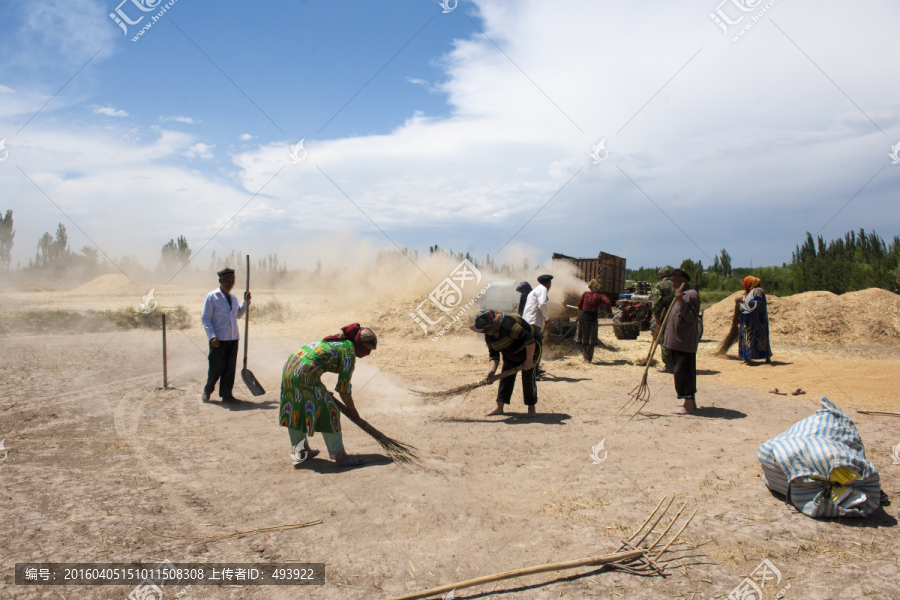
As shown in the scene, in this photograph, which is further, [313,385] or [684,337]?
[684,337]

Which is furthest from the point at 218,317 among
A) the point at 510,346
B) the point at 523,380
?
the point at 523,380

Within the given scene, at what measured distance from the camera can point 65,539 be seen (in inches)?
125

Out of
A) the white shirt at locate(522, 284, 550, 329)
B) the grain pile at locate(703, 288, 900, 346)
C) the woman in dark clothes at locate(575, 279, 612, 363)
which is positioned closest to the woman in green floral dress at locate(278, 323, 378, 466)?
the white shirt at locate(522, 284, 550, 329)

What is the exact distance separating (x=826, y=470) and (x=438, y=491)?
2.92 meters

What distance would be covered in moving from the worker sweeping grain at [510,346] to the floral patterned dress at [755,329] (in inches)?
258

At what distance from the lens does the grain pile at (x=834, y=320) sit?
1470 cm

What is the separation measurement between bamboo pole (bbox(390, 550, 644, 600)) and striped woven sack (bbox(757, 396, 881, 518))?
1525 mm

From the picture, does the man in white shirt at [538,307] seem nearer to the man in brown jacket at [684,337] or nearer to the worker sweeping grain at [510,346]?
the worker sweeping grain at [510,346]

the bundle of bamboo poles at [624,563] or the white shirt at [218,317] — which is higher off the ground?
the white shirt at [218,317]

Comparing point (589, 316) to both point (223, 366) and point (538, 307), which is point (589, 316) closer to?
point (538, 307)

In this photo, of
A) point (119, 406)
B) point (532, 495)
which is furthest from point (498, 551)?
point (119, 406)

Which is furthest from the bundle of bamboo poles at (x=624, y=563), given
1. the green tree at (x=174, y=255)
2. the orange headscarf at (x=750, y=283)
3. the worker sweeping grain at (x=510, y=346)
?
the green tree at (x=174, y=255)

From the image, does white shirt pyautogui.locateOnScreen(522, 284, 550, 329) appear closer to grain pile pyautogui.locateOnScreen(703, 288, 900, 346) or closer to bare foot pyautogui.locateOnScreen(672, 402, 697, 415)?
bare foot pyautogui.locateOnScreen(672, 402, 697, 415)

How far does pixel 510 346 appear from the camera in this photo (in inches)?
256
